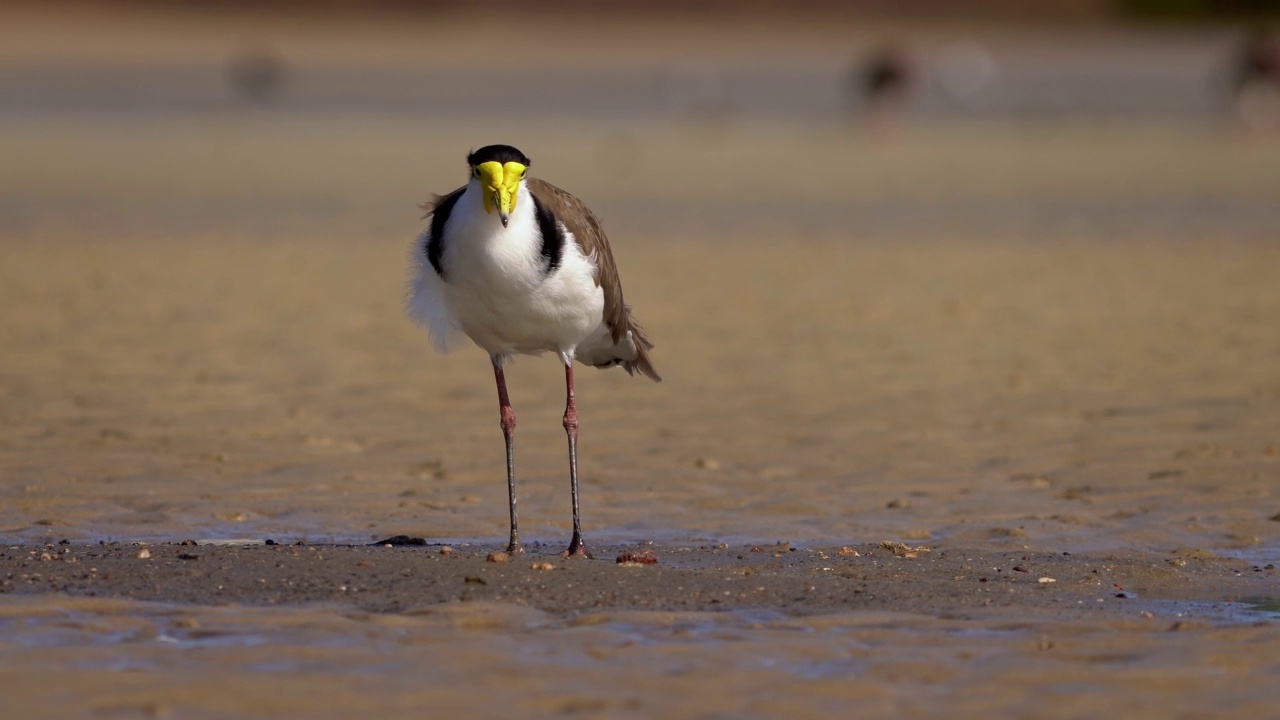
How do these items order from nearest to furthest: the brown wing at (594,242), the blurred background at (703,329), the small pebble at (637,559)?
the small pebble at (637,559)
the brown wing at (594,242)
the blurred background at (703,329)

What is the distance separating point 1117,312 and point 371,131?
2370 cm

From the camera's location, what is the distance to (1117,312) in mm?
14078

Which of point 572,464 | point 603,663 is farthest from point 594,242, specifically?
point 603,663

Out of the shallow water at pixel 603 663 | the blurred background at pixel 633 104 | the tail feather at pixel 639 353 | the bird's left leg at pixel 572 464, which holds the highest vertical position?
the blurred background at pixel 633 104

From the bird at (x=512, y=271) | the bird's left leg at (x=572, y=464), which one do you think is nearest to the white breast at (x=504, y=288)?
the bird at (x=512, y=271)

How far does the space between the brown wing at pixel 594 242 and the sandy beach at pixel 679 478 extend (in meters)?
0.95

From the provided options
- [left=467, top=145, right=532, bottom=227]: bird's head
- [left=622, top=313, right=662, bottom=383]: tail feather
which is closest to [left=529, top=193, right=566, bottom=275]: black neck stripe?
[left=467, top=145, right=532, bottom=227]: bird's head

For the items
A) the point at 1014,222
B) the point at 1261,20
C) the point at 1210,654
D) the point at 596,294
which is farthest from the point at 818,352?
the point at 1261,20

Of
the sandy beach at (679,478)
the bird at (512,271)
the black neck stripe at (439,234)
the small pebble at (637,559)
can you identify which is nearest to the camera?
the sandy beach at (679,478)

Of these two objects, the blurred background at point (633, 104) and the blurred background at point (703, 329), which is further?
the blurred background at point (633, 104)

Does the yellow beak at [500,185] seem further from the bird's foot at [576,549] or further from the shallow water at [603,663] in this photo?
the shallow water at [603,663]

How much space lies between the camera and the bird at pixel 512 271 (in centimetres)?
680

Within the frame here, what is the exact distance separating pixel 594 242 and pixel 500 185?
2.61 feet

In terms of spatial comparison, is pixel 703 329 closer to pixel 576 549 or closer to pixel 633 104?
pixel 576 549
